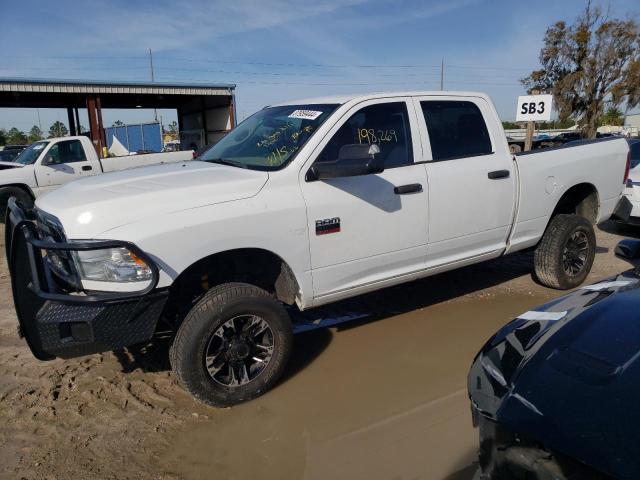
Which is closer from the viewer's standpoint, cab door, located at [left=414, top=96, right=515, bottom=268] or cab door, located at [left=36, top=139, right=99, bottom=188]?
cab door, located at [left=414, top=96, right=515, bottom=268]

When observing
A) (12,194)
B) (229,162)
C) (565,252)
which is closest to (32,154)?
(12,194)

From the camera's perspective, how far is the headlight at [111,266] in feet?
9.59

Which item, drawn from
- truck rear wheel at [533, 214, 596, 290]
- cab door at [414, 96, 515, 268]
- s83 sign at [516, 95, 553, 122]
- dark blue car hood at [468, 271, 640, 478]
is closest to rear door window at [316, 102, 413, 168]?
cab door at [414, 96, 515, 268]

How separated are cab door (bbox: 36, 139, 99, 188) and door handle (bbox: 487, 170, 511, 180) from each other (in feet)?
32.0

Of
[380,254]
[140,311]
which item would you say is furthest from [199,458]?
[380,254]

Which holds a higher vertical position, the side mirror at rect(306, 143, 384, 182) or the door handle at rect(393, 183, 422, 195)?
the side mirror at rect(306, 143, 384, 182)

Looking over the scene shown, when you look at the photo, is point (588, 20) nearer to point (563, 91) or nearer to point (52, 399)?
point (563, 91)

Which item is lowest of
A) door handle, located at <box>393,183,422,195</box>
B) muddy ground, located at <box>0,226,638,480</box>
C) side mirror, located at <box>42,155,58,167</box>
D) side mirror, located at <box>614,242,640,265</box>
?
muddy ground, located at <box>0,226,638,480</box>

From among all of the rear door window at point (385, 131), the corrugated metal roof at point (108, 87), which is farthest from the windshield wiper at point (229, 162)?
the corrugated metal roof at point (108, 87)

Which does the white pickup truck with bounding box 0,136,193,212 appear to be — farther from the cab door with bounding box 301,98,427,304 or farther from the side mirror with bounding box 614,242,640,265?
the side mirror with bounding box 614,242,640,265

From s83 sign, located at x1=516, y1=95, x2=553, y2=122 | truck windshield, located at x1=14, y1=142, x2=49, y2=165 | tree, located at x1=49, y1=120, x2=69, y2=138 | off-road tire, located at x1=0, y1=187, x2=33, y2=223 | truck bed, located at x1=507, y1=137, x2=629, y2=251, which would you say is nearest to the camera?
truck bed, located at x1=507, y1=137, x2=629, y2=251

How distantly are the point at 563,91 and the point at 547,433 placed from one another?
120 feet

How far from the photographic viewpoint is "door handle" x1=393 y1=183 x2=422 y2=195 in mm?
3914

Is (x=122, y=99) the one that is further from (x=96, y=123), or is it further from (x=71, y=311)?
(x=71, y=311)
